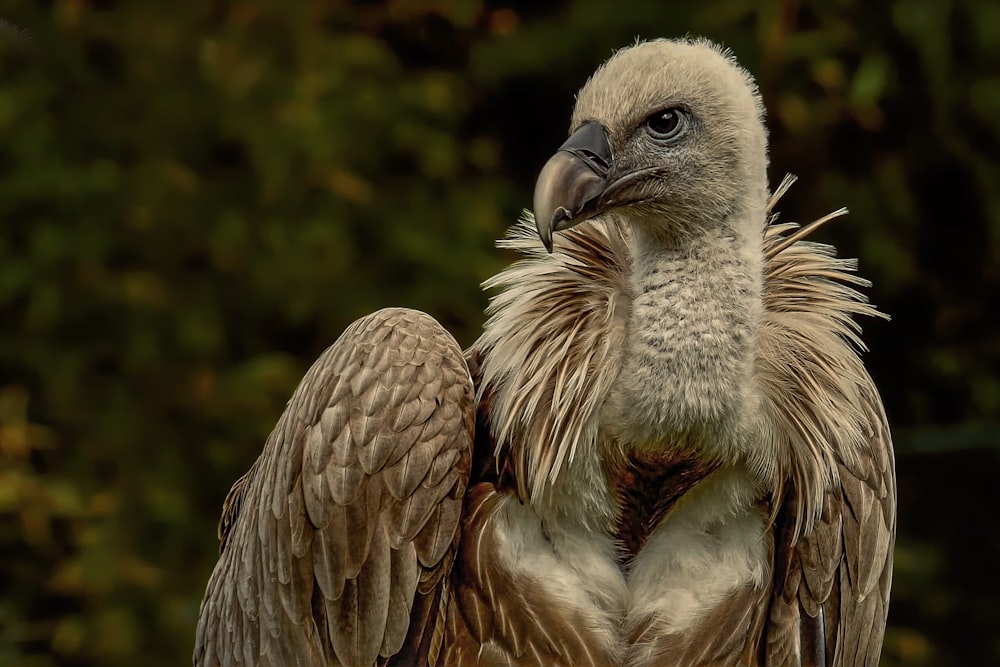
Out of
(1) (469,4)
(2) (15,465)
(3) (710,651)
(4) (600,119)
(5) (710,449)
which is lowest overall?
(2) (15,465)

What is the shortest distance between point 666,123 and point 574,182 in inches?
9.0

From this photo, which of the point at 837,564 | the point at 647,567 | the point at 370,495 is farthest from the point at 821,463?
the point at 370,495

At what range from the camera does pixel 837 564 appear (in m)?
2.92

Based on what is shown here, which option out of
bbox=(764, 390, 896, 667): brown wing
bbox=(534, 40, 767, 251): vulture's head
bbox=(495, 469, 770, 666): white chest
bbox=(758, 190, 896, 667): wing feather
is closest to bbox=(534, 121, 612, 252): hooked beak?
bbox=(534, 40, 767, 251): vulture's head

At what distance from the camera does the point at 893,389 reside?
5.94m

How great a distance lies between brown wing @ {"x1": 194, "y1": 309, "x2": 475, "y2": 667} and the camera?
282 centimetres

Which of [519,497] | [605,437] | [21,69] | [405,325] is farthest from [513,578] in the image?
[21,69]

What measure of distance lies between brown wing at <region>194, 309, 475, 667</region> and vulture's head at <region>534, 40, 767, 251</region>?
53 centimetres

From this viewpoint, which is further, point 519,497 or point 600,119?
point 519,497

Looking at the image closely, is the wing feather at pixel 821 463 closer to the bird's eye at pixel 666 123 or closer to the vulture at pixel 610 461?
the vulture at pixel 610 461

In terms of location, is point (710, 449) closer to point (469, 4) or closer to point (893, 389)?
point (893, 389)

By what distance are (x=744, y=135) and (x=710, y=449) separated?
581 millimetres

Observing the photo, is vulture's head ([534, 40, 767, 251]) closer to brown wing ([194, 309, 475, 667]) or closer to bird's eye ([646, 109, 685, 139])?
bird's eye ([646, 109, 685, 139])

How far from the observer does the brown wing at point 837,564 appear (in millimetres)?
2893
